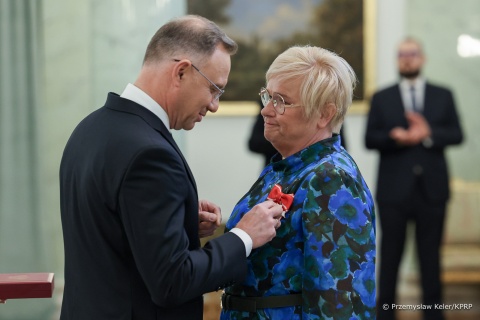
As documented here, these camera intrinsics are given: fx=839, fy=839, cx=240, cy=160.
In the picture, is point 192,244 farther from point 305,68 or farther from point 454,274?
point 454,274

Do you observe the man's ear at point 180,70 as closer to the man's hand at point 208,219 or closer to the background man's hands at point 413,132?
the man's hand at point 208,219

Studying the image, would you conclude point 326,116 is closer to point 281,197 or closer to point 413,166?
point 281,197

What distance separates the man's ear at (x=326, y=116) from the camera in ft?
8.11

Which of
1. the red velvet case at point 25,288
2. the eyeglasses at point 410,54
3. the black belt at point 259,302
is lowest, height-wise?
the black belt at point 259,302

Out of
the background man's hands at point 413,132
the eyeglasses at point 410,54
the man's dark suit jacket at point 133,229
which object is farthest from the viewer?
the eyeglasses at point 410,54

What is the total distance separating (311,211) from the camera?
2299 millimetres

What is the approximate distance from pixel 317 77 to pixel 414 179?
3.54 meters

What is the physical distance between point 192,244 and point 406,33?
5943 mm

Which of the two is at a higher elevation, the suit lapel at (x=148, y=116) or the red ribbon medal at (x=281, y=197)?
the suit lapel at (x=148, y=116)

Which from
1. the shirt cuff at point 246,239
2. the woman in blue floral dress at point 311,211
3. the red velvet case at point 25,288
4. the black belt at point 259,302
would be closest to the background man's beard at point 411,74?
the woman in blue floral dress at point 311,211

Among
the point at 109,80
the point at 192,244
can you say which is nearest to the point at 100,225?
the point at 192,244

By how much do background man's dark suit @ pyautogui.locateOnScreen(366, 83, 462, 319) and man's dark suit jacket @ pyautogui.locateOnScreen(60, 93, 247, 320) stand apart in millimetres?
3713

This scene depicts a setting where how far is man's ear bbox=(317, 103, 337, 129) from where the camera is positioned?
2.47 m

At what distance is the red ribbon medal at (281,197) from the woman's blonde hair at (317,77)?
0.25 meters
